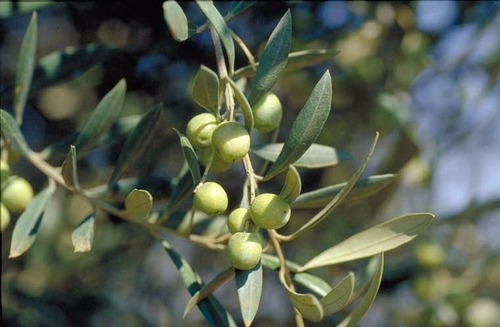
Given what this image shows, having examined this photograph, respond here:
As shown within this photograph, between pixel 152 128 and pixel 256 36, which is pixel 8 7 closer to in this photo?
pixel 152 128

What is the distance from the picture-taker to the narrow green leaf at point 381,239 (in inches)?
28.4

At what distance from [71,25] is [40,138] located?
0.87ft

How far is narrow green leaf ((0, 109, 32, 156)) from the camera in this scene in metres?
0.84

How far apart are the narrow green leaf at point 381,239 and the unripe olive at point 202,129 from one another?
208 millimetres

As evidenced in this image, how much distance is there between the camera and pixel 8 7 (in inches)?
42.1

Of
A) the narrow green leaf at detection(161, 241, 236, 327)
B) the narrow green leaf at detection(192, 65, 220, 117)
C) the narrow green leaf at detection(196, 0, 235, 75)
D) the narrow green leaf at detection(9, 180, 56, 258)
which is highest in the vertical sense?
the narrow green leaf at detection(196, 0, 235, 75)

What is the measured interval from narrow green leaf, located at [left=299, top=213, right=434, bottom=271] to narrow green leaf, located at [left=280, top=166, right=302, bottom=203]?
0.41 ft

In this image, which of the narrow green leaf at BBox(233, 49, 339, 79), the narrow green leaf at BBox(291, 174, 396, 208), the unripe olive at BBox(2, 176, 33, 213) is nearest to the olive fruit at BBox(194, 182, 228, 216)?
the narrow green leaf at BBox(291, 174, 396, 208)

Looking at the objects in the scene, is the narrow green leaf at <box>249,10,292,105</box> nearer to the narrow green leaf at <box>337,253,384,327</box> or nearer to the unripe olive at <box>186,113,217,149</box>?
the unripe olive at <box>186,113,217,149</box>

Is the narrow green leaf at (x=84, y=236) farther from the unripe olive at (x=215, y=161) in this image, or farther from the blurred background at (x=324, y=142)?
the blurred background at (x=324, y=142)

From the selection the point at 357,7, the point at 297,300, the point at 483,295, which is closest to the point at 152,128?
the point at 297,300

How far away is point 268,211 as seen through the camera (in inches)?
25.8

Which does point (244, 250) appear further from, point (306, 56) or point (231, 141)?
point (306, 56)

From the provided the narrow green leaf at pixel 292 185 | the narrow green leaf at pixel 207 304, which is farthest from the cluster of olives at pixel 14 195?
the narrow green leaf at pixel 292 185
